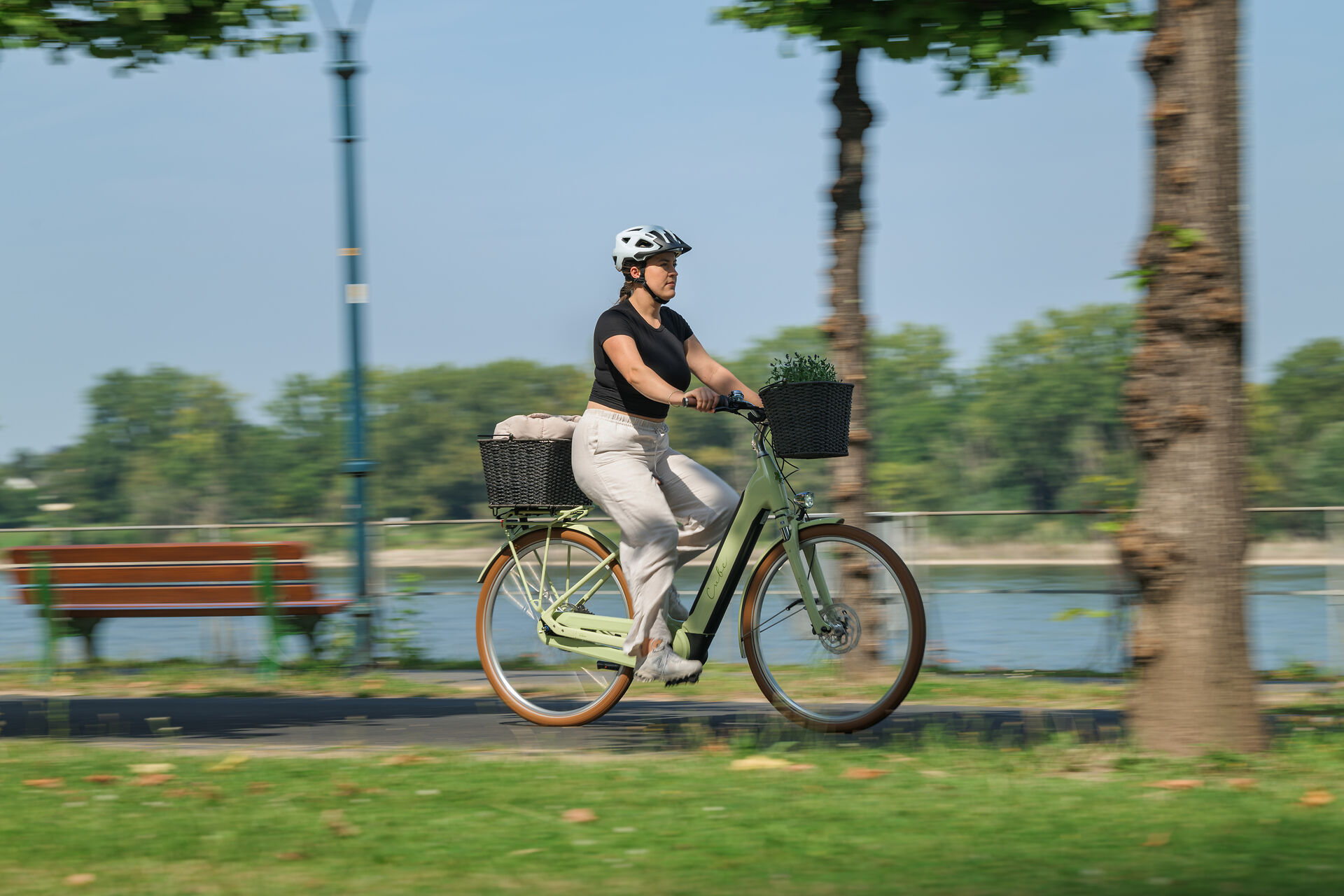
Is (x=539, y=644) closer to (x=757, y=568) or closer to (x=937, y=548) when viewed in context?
(x=757, y=568)

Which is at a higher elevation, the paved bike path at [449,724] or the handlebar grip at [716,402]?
the handlebar grip at [716,402]

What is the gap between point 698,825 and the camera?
13.1 feet

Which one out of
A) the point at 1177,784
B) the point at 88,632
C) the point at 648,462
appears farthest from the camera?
the point at 88,632

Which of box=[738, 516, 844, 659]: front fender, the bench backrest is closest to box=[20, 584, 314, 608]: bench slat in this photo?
the bench backrest

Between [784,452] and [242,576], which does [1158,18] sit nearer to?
[784,452]

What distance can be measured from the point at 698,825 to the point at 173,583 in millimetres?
6132

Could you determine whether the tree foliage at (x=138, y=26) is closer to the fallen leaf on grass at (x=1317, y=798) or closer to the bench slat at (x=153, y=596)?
the bench slat at (x=153, y=596)

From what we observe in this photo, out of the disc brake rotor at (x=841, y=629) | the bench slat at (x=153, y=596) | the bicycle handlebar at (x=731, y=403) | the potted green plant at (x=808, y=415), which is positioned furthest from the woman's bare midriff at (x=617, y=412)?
the bench slat at (x=153, y=596)

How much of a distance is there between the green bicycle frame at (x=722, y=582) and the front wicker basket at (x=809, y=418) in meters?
0.22

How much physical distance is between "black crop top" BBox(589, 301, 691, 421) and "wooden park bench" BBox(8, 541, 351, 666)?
384 centimetres

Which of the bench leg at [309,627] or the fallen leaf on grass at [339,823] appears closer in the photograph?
the fallen leaf on grass at [339,823]

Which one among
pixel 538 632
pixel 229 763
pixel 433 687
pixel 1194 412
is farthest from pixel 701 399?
pixel 433 687

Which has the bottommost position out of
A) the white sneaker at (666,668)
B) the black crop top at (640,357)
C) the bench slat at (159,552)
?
the white sneaker at (666,668)

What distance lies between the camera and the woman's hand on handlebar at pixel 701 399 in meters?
5.31
